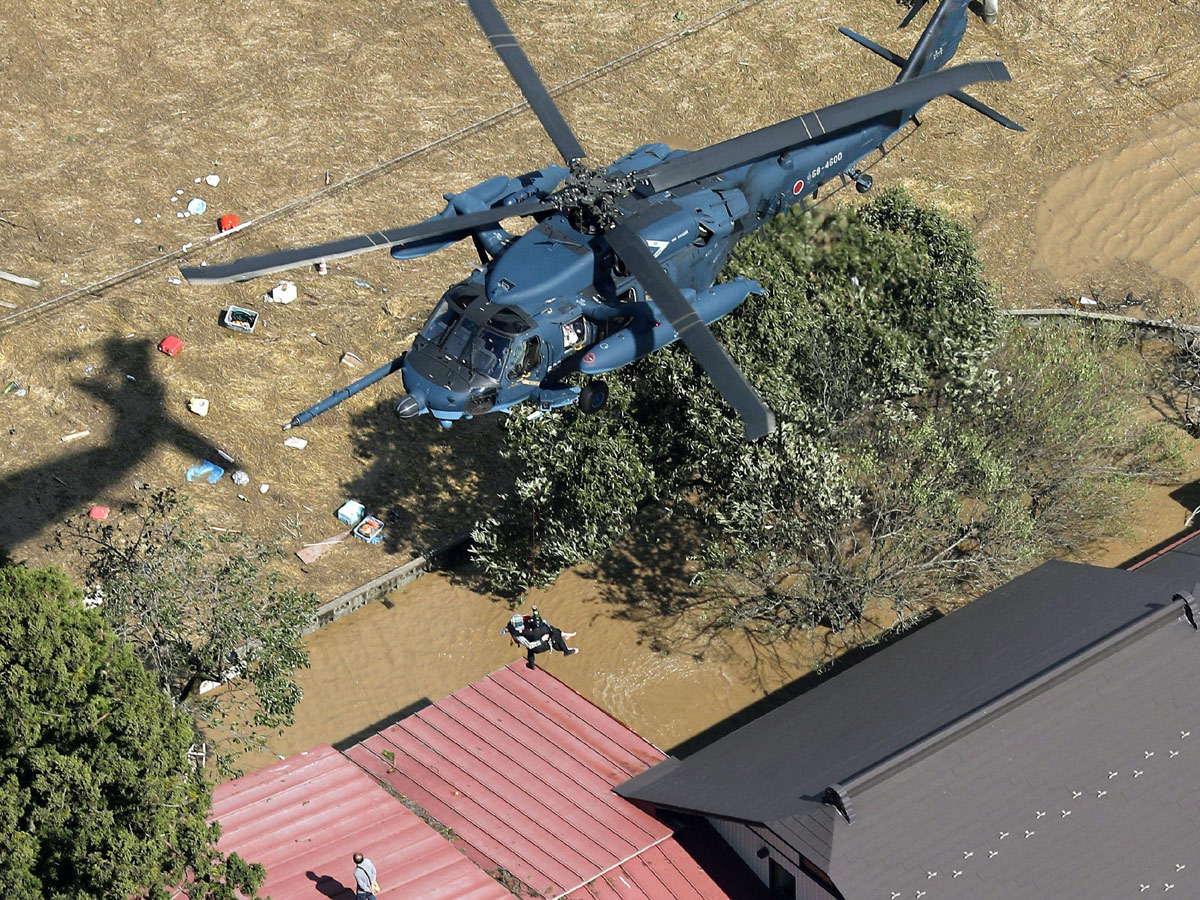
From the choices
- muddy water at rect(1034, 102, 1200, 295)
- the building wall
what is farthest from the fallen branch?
muddy water at rect(1034, 102, 1200, 295)


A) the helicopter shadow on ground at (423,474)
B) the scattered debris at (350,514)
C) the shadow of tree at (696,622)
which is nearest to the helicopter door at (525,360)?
the shadow of tree at (696,622)

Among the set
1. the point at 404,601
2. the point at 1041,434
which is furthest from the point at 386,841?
the point at 1041,434

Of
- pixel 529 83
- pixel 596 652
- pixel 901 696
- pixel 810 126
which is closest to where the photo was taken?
pixel 810 126

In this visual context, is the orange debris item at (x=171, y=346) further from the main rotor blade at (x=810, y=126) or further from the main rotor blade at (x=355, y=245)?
the main rotor blade at (x=810, y=126)

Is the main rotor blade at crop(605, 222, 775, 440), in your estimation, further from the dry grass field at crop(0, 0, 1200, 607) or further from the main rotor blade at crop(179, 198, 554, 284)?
the dry grass field at crop(0, 0, 1200, 607)

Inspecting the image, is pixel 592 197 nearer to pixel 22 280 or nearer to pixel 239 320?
pixel 239 320

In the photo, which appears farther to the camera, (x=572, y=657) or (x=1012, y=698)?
(x=572, y=657)

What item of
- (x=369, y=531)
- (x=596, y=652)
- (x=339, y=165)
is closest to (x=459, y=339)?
(x=596, y=652)
